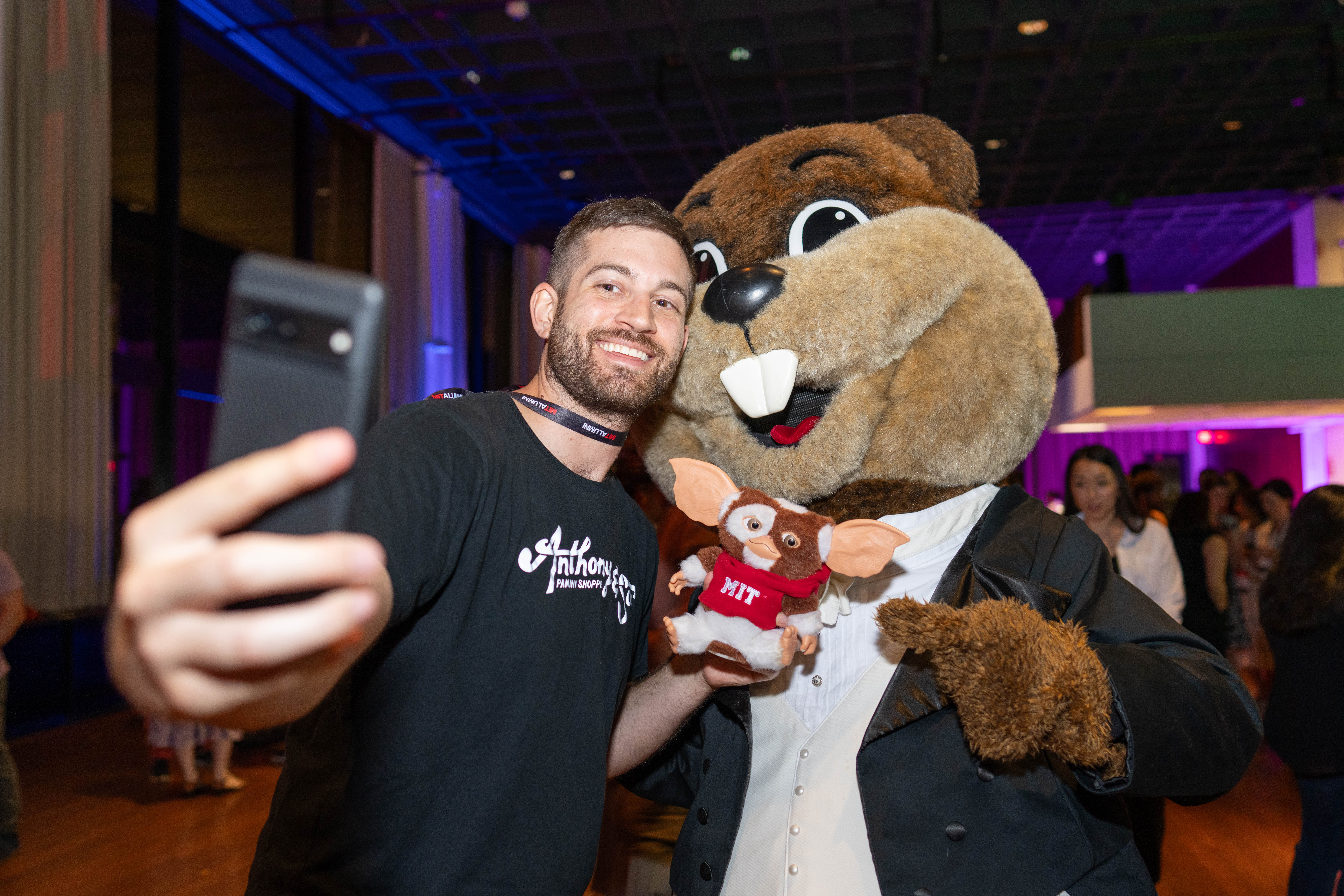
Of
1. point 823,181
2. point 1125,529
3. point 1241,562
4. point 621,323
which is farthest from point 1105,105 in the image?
point 621,323

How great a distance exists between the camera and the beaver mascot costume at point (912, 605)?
1108 mm

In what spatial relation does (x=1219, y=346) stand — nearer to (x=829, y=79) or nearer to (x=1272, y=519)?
(x=1272, y=519)

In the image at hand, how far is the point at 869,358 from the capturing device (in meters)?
1.40

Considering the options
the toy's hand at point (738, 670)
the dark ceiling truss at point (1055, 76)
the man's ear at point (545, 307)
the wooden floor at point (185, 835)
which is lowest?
the wooden floor at point (185, 835)

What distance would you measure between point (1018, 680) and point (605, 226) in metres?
0.94

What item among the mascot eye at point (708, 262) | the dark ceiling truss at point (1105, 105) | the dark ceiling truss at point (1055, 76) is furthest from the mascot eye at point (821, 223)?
the dark ceiling truss at point (1105, 105)

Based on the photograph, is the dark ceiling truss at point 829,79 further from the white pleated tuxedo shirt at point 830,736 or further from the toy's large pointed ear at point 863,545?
the toy's large pointed ear at point 863,545

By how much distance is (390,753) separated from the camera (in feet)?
3.80

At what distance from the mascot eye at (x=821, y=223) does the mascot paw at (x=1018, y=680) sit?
74 centimetres

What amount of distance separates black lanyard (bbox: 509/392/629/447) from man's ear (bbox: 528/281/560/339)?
0.14m

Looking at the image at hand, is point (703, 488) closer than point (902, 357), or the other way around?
point (703, 488)

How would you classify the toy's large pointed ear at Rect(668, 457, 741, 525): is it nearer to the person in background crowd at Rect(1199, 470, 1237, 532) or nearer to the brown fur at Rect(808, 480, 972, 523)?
the brown fur at Rect(808, 480, 972, 523)

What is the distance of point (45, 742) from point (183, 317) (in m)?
3.33

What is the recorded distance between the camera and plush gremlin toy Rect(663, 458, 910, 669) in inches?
47.7
